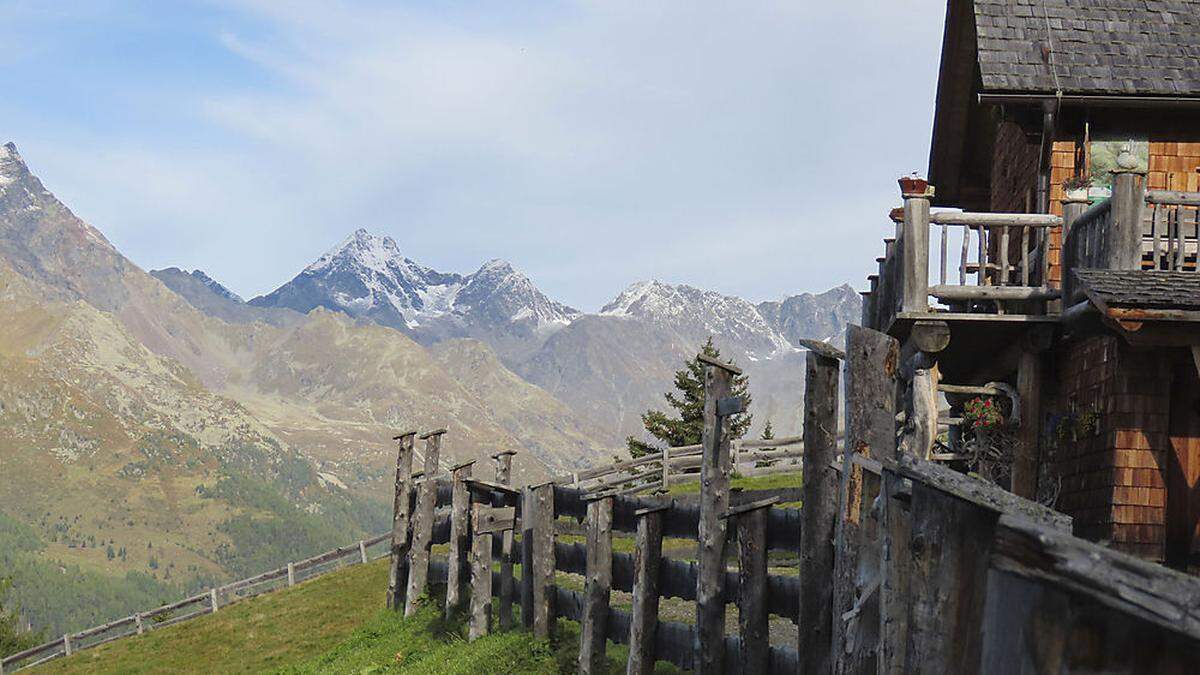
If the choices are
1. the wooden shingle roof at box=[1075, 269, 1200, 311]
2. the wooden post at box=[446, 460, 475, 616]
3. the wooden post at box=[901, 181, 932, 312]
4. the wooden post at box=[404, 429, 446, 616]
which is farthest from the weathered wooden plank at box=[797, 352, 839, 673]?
the wooden post at box=[404, 429, 446, 616]

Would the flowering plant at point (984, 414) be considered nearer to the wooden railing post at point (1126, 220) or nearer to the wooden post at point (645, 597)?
the wooden railing post at point (1126, 220)

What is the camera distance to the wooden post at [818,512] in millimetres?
9906

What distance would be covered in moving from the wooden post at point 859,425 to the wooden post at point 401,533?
46.1 ft

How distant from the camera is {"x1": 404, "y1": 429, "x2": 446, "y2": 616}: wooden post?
20.9 m

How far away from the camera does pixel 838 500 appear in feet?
32.7

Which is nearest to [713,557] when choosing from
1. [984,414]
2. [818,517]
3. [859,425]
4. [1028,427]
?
[818,517]

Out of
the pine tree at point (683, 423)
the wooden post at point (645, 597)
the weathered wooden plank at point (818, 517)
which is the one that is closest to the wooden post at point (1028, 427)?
the wooden post at point (645, 597)

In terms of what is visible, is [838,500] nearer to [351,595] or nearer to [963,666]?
[963,666]

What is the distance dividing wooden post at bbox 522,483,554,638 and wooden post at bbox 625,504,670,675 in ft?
9.06

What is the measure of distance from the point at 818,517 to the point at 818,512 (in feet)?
0.12

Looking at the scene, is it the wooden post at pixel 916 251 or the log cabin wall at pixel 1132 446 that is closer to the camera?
the log cabin wall at pixel 1132 446

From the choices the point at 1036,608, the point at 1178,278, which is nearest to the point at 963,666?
the point at 1036,608

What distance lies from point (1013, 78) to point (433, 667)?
10.7 metres

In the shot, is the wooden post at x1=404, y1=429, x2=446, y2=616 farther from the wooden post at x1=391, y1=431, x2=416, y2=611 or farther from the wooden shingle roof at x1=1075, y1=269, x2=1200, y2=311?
the wooden shingle roof at x1=1075, y1=269, x2=1200, y2=311
